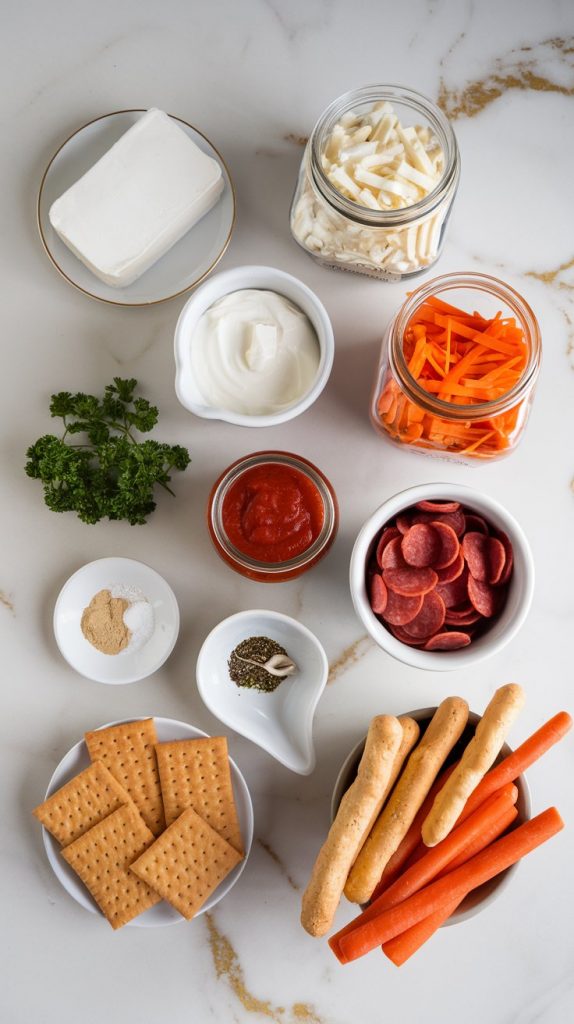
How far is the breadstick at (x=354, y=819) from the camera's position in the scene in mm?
1388

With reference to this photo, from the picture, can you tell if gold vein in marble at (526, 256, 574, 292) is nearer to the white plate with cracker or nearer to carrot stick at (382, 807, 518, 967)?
carrot stick at (382, 807, 518, 967)

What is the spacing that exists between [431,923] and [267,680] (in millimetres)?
520

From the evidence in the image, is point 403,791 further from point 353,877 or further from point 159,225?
point 159,225

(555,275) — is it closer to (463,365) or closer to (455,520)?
(463,365)

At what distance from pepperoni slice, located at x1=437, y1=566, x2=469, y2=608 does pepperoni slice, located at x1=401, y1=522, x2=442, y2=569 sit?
48mm

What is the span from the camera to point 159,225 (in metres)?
1.60

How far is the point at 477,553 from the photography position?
1458mm

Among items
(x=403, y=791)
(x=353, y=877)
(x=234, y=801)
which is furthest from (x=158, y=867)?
(x=403, y=791)

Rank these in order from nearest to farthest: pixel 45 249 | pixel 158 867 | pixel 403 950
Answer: pixel 403 950
pixel 158 867
pixel 45 249

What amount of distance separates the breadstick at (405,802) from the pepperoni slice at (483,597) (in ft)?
0.54

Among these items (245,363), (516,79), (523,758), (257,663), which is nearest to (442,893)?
(523,758)

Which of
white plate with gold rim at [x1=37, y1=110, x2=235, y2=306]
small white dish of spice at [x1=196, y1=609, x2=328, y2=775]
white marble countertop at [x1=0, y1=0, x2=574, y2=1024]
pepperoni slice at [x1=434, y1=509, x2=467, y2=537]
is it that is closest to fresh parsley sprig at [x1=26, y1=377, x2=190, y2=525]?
white marble countertop at [x1=0, y1=0, x2=574, y2=1024]

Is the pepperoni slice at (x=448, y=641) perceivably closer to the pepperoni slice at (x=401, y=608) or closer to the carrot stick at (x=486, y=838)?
the pepperoni slice at (x=401, y=608)

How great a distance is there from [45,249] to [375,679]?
110 centimetres
